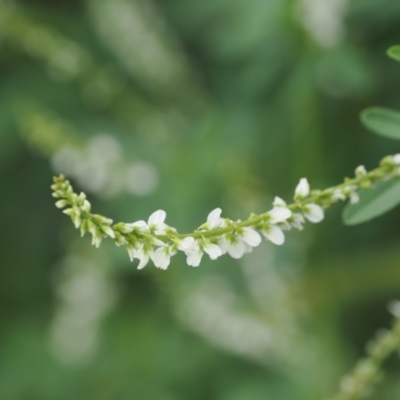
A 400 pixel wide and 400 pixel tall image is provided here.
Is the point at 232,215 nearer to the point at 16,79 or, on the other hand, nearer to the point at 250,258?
the point at 250,258

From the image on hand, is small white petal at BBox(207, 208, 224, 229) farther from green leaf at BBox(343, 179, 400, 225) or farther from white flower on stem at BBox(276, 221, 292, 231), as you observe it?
green leaf at BBox(343, 179, 400, 225)

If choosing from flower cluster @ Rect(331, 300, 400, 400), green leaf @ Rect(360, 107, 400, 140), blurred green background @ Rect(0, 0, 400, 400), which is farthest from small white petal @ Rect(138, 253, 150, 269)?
blurred green background @ Rect(0, 0, 400, 400)

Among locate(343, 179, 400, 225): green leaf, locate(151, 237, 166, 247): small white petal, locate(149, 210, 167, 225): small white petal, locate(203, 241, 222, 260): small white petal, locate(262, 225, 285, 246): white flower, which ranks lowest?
locate(151, 237, 166, 247): small white petal

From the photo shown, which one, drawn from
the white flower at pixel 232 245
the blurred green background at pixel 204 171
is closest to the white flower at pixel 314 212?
the white flower at pixel 232 245

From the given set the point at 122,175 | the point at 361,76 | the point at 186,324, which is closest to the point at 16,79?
the point at 122,175

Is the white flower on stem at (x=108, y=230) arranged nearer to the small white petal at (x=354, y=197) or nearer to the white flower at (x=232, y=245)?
the white flower at (x=232, y=245)

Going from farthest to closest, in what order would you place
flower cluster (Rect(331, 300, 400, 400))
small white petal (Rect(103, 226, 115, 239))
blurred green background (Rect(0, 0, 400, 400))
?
blurred green background (Rect(0, 0, 400, 400)) → flower cluster (Rect(331, 300, 400, 400)) → small white petal (Rect(103, 226, 115, 239))

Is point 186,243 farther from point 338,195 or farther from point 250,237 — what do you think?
point 338,195
